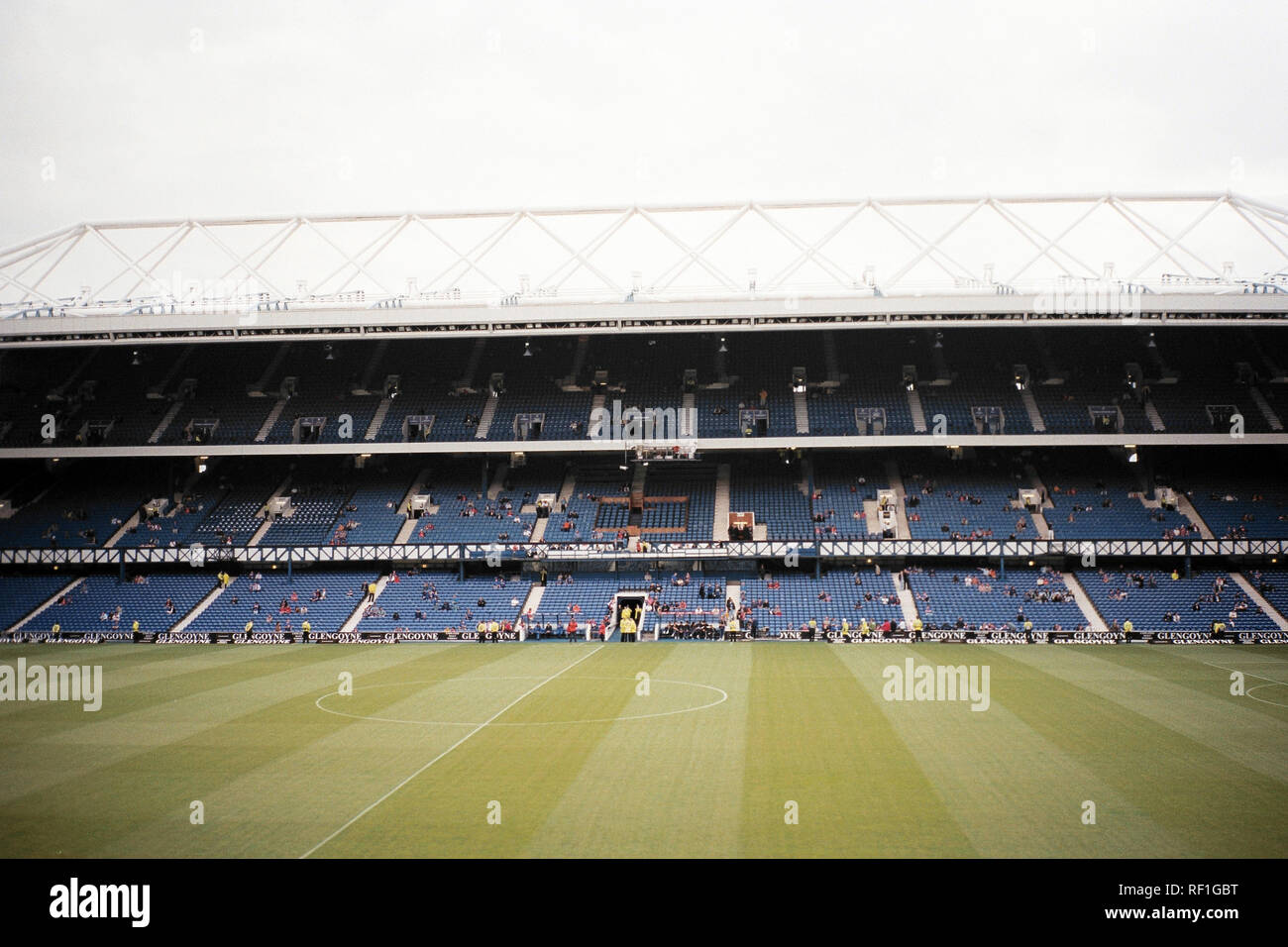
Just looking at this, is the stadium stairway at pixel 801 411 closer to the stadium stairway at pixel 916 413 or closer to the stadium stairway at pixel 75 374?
the stadium stairway at pixel 916 413

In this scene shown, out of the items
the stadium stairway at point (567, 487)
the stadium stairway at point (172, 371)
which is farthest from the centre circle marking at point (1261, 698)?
the stadium stairway at point (172, 371)

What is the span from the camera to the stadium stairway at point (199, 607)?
53500 mm

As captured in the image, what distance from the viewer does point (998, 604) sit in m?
50.9

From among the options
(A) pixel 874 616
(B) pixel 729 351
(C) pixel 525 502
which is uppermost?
(B) pixel 729 351

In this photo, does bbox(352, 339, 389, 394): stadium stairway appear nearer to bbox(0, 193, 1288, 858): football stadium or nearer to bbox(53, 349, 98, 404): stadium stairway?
bbox(0, 193, 1288, 858): football stadium

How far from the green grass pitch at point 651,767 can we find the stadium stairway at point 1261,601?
14.3m

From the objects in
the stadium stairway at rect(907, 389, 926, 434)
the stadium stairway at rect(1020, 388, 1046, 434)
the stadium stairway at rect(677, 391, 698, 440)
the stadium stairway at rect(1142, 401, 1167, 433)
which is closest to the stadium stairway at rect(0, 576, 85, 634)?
the stadium stairway at rect(677, 391, 698, 440)

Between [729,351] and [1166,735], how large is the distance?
46984 millimetres

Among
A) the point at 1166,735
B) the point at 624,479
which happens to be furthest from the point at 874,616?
the point at 1166,735

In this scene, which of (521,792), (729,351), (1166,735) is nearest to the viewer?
(521,792)

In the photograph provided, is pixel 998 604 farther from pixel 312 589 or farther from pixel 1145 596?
pixel 312 589

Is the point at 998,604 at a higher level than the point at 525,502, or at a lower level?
lower

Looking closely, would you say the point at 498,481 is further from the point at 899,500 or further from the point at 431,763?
the point at 431,763

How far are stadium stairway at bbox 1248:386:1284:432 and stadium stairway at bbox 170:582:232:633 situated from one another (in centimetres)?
6427
